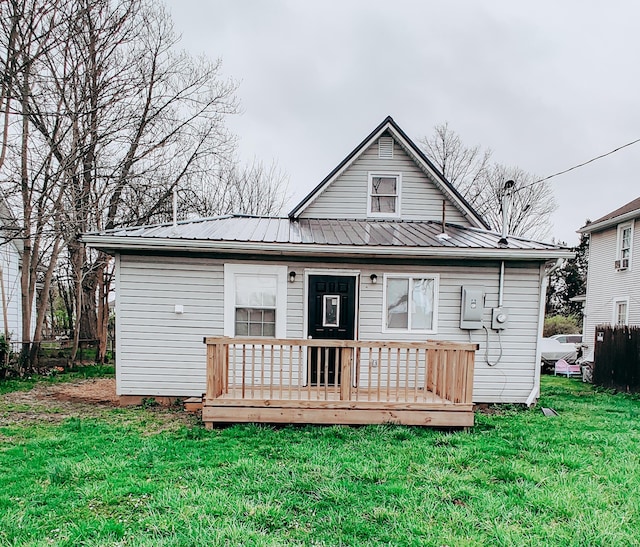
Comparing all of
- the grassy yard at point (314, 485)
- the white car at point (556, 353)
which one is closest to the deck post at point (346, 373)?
the grassy yard at point (314, 485)

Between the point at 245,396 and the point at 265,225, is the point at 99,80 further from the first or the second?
the point at 245,396

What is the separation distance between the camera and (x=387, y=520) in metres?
2.91

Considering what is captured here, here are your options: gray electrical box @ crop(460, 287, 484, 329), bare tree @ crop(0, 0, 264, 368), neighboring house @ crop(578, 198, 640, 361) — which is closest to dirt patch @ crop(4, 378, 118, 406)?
bare tree @ crop(0, 0, 264, 368)

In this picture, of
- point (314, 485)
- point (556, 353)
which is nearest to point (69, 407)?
point (314, 485)

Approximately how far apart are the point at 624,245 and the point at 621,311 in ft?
7.84

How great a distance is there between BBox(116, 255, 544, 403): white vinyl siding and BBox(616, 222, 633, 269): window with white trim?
9500mm

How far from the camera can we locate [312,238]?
666 cm

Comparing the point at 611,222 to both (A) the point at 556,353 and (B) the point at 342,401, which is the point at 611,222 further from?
(B) the point at 342,401

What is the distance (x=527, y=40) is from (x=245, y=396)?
562 inches

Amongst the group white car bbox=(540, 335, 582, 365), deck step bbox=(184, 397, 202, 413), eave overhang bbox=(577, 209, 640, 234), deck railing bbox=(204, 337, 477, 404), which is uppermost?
eave overhang bbox=(577, 209, 640, 234)

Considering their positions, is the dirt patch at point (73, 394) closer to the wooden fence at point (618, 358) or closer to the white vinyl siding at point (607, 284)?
the wooden fence at point (618, 358)

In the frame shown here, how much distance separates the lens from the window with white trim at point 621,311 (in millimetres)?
13377

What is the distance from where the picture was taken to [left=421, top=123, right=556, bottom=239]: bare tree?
2227 centimetres

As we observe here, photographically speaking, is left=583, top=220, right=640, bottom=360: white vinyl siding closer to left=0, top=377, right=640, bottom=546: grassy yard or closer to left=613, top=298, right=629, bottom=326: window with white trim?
left=613, top=298, right=629, bottom=326: window with white trim
